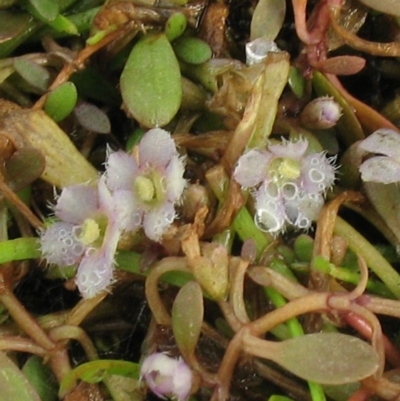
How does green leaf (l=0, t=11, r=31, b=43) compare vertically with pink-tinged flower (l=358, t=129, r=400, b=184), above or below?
above

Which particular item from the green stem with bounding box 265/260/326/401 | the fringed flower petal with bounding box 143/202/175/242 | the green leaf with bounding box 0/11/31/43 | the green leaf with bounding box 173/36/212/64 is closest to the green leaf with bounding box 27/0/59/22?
the green leaf with bounding box 0/11/31/43

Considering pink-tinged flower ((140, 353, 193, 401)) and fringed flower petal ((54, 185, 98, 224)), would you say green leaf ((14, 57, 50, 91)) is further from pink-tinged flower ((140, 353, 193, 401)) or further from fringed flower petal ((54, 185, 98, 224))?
pink-tinged flower ((140, 353, 193, 401))

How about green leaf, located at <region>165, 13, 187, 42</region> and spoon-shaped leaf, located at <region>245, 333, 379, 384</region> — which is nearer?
spoon-shaped leaf, located at <region>245, 333, 379, 384</region>

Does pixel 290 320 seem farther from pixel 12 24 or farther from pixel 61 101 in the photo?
pixel 12 24

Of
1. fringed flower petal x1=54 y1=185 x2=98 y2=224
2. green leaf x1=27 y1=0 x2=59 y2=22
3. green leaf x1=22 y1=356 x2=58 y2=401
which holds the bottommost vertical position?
green leaf x1=22 y1=356 x2=58 y2=401

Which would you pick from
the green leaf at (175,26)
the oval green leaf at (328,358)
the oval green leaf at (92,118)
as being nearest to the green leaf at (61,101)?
the oval green leaf at (92,118)

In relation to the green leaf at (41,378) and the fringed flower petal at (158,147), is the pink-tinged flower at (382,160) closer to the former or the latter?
the fringed flower petal at (158,147)
